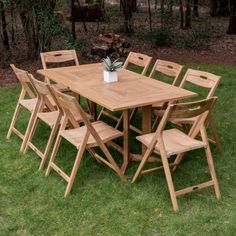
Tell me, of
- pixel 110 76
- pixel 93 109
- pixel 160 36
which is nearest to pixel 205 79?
pixel 110 76

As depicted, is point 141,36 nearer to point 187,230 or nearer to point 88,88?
point 88,88

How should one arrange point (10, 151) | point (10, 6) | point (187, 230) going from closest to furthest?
point (187, 230) < point (10, 151) < point (10, 6)

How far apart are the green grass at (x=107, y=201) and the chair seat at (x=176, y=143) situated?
1.65ft

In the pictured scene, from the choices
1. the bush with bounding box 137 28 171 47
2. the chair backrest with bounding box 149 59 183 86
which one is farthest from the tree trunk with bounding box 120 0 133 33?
the chair backrest with bounding box 149 59 183 86

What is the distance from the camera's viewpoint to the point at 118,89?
4926mm

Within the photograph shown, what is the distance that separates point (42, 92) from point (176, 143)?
67.3 inches

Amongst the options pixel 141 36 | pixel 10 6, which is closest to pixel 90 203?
pixel 10 6

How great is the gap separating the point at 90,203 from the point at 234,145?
7.52 ft

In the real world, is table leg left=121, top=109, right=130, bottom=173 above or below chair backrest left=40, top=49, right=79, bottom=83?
below

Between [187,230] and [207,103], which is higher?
[207,103]

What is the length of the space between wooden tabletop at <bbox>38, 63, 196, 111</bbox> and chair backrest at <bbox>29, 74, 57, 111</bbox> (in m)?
0.30

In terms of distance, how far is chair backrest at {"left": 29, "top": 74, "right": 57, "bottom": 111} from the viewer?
4.80 metres

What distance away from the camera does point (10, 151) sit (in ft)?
18.1

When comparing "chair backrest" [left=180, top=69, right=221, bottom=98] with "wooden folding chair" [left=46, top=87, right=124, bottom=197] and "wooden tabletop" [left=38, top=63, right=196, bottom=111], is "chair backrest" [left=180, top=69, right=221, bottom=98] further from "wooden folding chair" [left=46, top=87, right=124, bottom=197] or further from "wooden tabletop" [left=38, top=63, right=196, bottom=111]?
"wooden folding chair" [left=46, top=87, right=124, bottom=197]
